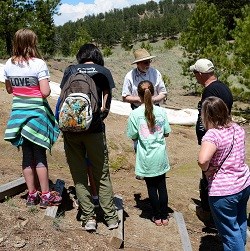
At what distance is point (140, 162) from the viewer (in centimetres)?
402

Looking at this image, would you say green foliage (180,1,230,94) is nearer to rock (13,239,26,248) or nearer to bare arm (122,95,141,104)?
bare arm (122,95,141,104)

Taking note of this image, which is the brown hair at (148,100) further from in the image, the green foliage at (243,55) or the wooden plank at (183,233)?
the green foliage at (243,55)

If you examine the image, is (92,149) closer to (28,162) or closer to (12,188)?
(28,162)

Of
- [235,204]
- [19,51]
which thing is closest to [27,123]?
[19,51]

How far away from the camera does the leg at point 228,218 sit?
10.1 ft

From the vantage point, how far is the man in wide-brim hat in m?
4.64

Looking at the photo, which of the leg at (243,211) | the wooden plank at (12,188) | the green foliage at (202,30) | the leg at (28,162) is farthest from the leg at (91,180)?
the green foliage at (202,30)

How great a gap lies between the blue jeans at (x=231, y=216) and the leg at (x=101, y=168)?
0.89 m

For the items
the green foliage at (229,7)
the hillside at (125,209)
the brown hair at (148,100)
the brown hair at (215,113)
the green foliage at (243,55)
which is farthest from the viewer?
the green foliage at (229,7)

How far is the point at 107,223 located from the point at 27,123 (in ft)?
3.65

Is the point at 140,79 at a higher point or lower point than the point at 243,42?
higher

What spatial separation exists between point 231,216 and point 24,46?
2.16 meters

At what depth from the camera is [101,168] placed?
3471 millimetres

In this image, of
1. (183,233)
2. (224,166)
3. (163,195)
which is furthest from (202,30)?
(224,166)
